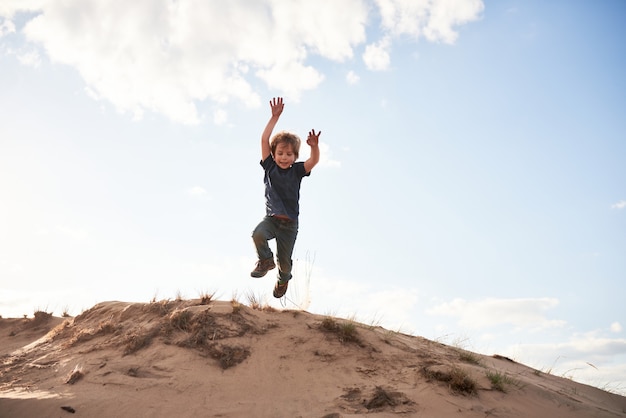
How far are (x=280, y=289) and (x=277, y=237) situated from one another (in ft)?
2.74

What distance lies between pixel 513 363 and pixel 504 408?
8.20 ft

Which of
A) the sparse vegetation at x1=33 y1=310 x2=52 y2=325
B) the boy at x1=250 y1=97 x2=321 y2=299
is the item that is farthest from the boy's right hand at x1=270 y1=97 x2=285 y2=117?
the sparse vegetation at x1=33 y1=310 x2=52 y2=325

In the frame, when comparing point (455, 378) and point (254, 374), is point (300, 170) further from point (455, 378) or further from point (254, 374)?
point (455, 378)

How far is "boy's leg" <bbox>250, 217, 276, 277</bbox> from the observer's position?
5.68 metres

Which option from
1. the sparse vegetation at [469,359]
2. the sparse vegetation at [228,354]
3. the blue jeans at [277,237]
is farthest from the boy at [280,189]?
the sparse vegetation at [469,359]

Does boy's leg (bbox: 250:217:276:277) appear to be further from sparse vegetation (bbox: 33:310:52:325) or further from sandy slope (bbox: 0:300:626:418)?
sparse vegetation (bbox: 33:310:52:325)

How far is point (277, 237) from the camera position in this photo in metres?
5.85

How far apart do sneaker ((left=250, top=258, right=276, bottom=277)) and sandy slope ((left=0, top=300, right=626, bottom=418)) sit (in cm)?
53

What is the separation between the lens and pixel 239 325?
5.23m

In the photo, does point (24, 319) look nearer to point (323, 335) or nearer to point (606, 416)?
point (323, 335)

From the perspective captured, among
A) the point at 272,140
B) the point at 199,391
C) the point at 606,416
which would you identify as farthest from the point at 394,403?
the point at 272,140

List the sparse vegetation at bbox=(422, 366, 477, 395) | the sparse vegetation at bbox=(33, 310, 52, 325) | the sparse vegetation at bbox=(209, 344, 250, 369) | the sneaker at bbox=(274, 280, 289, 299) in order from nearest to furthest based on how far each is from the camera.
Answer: the sparse vegetation at bbox=(422, 366, 477, 395) < the sparse vegetation at bbox=(209, 344, 250, 369) < the sneaker at bbox=(274, 280, 289, 299) < the sparse vegetation at bbox=(33, 310, 52, 325)

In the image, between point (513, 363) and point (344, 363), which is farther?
point (513, 363)

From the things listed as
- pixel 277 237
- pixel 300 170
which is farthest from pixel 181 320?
pixel 300 170
